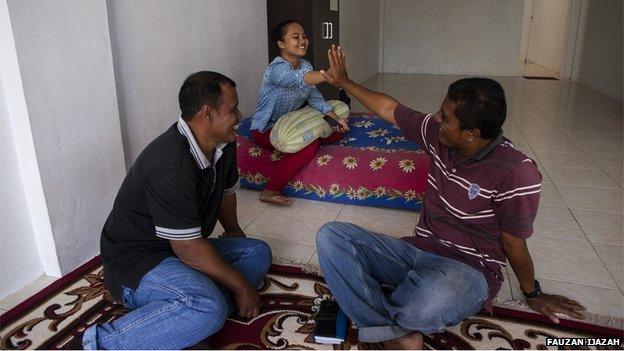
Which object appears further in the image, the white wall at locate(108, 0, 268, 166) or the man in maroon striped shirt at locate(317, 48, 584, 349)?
the white wall at locate(108, 0, 268, 166)

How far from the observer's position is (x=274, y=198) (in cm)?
280

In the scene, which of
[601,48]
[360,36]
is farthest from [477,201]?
[601,48]

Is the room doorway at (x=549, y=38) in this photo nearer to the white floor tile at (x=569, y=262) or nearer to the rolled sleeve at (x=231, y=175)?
the white floor tile at (x=569, y=262)

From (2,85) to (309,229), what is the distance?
4.98 feet

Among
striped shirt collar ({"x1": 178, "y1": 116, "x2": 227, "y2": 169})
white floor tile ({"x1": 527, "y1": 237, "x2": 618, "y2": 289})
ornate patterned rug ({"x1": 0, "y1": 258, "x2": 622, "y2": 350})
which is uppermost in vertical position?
striped shirt collar ({"x1": 178, "y1": 116, "x2": 227, "y2": 169})

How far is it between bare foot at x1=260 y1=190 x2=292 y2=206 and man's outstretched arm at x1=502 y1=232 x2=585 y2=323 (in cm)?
→ 146

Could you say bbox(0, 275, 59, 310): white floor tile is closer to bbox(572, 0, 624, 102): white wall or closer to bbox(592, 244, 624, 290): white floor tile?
bbox(592, 244, 624, 290): white floor tile

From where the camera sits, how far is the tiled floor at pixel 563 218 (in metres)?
2.00

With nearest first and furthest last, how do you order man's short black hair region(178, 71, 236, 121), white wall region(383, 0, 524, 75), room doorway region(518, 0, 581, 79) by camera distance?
man's short black hair region(178, 71, 236, 121) → room doorway region(518, 0, 581, 79) → white wall region(383, 0, 524, 75)

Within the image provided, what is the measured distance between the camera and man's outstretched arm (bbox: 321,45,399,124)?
6.04 feet

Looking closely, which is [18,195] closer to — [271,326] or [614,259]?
[271,326]

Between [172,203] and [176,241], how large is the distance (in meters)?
0.13

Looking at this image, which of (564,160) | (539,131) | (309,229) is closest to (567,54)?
(539,131)

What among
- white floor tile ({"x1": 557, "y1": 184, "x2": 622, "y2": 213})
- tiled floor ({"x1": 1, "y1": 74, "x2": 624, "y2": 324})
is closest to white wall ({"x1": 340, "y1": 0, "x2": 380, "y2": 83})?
tiled floor ({"x1": 1, "y1": 74, "x2": 624, "y2": 324})
